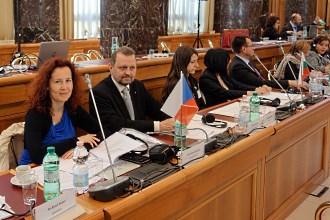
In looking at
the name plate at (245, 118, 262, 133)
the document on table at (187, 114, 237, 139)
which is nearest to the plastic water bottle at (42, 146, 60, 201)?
the document on table at (187, 114, 237, 139)

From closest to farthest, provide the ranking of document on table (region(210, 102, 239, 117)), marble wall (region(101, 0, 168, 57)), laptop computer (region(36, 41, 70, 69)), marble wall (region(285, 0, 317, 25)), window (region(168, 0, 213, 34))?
1. document on table (region(210, 102, 239, 117))
2. laptop computer (region(36, 41, 70, 69))
3. marble wall (region(101, 0, 168, 57))
4. window (region(168, 0, 213, 34))
5. marble wall (region(285, 0, 317, 25))

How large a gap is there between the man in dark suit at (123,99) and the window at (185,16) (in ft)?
20.3

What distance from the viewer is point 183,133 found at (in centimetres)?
238

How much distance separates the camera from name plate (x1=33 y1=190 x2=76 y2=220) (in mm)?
1377

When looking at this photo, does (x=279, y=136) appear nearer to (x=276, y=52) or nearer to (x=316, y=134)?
(x=316, y=134)

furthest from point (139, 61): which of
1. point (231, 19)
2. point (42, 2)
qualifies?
point (231, 19)

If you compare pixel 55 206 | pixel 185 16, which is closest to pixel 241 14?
pixel 185 16

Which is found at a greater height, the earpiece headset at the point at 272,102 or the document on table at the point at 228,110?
the earpiece headset at the point at 272,102

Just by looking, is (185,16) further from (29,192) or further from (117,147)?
(29,192)

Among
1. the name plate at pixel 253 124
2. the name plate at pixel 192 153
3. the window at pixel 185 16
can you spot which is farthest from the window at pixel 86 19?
the name plate at pixel 192 153

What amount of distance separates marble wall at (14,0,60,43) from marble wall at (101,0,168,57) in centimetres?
81

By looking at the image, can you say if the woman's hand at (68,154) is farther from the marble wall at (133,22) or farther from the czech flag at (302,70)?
the marble wall at (133,22)

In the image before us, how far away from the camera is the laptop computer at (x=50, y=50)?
12.1 feet

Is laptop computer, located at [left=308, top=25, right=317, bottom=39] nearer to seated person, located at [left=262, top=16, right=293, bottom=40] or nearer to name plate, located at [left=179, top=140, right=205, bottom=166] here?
seated person, located at [left=262, top=16, right=293, bottom=40]
